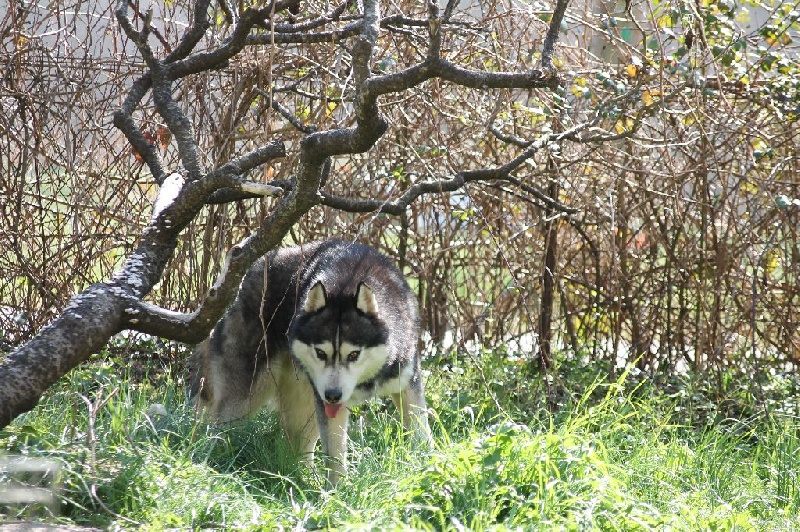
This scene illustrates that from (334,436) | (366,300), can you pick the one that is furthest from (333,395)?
(366,300)

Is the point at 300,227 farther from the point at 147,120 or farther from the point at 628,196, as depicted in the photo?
the point at 628,196

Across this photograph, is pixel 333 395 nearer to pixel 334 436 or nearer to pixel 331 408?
pixel 331 408

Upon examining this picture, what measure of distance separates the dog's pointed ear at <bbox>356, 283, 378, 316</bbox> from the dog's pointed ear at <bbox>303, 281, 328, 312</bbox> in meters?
0.22

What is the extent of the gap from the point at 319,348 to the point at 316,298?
1.01 feet

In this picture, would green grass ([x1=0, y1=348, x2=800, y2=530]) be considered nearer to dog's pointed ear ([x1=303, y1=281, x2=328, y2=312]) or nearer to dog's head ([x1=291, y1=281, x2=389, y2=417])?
dog's head ([x1=291, y1=281, x2=389, y2=417])

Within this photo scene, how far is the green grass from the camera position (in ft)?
13.0

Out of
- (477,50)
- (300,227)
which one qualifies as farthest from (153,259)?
(477,50)

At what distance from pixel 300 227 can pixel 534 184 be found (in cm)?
189

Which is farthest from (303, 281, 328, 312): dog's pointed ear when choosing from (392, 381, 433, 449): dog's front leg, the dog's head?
(392, 381, 433, 449): dog's front leg

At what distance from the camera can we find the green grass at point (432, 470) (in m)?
3.97

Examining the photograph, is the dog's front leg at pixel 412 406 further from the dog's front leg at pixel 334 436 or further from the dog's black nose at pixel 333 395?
the dog's black nose at pixel 333 395

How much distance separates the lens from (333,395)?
5422mm

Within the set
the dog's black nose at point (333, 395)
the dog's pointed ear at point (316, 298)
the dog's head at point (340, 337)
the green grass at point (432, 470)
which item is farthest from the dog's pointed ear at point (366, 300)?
the green grass at point (432, 470)

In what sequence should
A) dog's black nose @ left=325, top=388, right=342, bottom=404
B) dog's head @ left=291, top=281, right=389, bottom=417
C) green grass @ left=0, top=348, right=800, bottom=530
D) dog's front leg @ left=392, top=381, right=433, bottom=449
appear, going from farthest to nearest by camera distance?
dog's front leg @ left=392, top=381, right=433, bottom=449, dog's head @ left=291, top=281, right=389, bottom=417, dog's black nose @ left=325, top=388, right=342, bottom=404, green grass @ left=0, top=348, right=800, bottom=530
